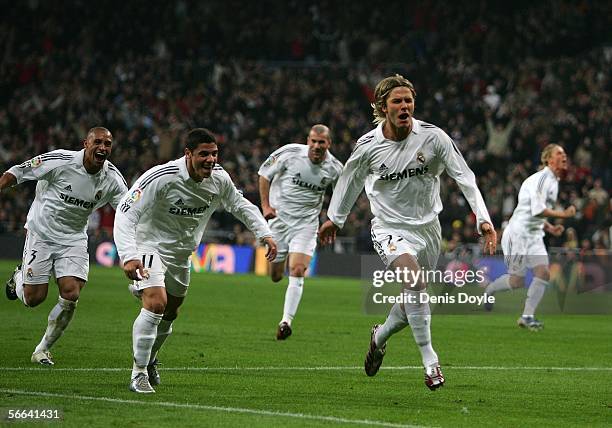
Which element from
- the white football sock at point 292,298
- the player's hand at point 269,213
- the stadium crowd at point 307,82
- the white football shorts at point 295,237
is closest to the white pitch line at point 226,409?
the white football sock at point 292,298

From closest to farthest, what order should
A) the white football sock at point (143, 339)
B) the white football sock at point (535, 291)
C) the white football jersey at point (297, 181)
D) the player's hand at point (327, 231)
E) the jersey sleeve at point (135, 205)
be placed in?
the jersey sleeve at point (135, 205) → the white football sock at point (143, 339) → the player's hand at point (327, 231) → the white football jersey at point (297, 181) → the white football sock at point (535, 291)

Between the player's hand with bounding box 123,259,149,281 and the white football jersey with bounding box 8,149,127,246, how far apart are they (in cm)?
289

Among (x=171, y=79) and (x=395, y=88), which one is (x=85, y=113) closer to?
(x=171, y=79)

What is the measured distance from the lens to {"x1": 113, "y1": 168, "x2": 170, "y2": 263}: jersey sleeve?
9367mm

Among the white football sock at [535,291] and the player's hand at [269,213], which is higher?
the player's hand at [269,213]

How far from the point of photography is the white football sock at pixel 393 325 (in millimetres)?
10281

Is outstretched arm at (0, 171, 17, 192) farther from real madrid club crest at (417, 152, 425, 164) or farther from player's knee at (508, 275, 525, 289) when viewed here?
player's knee at (508, 275, 525, 289)

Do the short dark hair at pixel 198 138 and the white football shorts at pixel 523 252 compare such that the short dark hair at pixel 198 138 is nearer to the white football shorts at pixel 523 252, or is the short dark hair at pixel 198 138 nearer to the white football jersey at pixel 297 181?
the white football jersey at pixel 297 181

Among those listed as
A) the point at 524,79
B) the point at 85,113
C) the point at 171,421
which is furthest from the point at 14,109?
the point at 171,421

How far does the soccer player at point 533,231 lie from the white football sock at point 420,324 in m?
7.48

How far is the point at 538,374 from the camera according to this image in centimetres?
1170

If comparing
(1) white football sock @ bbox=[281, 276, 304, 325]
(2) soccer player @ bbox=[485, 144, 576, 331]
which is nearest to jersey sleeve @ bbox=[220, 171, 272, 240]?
(1) white football sock @ bbox=[281, 276, 304, 325]

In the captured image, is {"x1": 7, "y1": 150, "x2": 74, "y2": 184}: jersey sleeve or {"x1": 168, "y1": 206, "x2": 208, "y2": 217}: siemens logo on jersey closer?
{"x1": 168, "y1": 206, "x2": 208, "y2": 217}: siemens logo on jersey

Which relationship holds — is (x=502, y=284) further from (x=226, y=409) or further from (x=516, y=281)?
(x=226, y=409)
